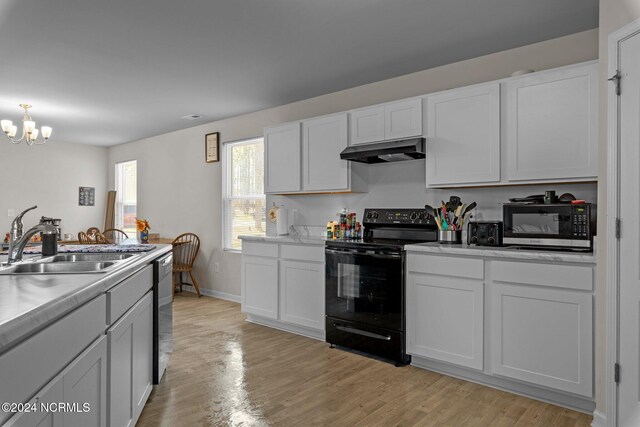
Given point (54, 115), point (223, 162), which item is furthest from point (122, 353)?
point (54, 115)

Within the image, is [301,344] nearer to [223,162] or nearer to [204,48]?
[204,48]

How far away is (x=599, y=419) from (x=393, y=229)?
2.01 m

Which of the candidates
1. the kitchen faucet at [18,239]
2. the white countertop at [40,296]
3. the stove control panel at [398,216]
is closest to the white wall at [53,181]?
the kitchen faucet at [18,239]

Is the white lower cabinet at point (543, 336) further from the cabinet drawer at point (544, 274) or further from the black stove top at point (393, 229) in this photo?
the black stove top at point (393, 229)

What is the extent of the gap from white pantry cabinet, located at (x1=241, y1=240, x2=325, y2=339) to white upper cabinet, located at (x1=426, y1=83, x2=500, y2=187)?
4.28 feet

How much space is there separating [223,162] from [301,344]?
3022 mm

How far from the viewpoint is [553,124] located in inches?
110

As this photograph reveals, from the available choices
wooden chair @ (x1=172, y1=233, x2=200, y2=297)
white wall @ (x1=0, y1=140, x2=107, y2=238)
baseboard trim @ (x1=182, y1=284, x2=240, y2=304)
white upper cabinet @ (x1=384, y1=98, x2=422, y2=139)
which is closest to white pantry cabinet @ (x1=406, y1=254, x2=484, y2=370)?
white upper cabinet @ (x1=384, y1=98, x2=422, y2=139)

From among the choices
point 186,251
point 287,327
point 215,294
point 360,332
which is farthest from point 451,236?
point 186,251

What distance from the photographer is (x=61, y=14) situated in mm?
2740

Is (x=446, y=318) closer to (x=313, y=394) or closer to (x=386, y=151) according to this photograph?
(x=313, y=394)

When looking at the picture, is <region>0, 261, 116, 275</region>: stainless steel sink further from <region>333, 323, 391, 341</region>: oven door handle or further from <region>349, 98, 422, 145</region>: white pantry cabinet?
<region>349, 98, 422, 145</region>: white pantry cabinet

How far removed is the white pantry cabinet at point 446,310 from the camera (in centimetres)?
289

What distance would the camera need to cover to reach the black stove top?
3562 mm
